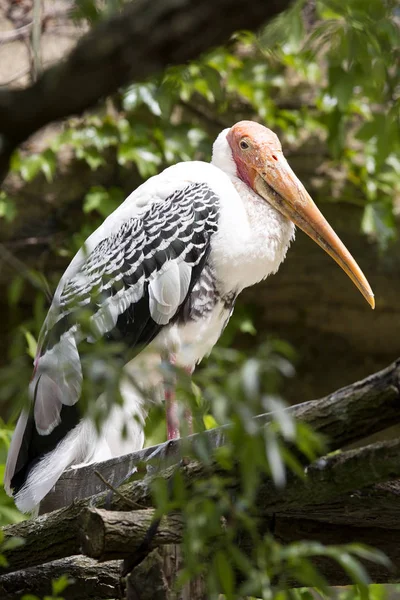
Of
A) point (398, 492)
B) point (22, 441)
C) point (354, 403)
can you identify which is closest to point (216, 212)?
point (22, 441)

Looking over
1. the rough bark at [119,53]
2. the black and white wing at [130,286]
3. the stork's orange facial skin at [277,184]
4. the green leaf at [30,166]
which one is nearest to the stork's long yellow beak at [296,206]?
the stork's orange facial skin at [277,184]

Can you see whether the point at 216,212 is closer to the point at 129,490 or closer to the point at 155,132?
the point at 129,490

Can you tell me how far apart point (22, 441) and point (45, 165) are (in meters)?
1.68

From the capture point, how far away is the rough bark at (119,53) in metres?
0.88

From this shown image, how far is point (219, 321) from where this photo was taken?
118 inches

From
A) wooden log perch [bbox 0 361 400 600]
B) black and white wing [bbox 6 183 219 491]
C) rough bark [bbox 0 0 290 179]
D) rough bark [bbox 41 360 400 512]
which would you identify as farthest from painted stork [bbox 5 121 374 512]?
rough bark [bbox 0 0 290 179]

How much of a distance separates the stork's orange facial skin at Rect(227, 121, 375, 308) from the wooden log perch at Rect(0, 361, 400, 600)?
3.38 ft

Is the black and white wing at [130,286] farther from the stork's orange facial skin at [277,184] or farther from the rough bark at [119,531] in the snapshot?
the rough bark at [119,531]

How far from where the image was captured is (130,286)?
2.82 meters

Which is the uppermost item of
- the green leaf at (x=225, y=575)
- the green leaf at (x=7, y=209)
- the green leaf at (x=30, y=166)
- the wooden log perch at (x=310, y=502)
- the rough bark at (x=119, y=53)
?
the rough bark at (x=119, y=53)

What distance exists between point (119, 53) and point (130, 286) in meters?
1.95

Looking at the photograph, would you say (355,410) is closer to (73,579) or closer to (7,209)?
(73,579)

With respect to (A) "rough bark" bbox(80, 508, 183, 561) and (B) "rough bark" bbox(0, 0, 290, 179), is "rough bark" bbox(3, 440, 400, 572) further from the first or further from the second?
(B) "rough bark" bbox(0, 0, 290, 179)

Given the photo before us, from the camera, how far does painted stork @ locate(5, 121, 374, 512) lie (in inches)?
106
